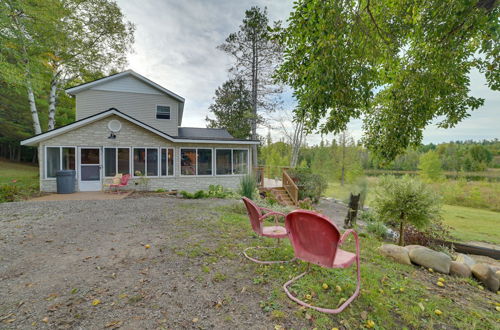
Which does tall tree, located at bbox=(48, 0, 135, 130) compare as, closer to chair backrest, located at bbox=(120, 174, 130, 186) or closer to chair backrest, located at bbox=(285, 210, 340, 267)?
chair backrest, located at bbox=(120, 174, 130, 186)

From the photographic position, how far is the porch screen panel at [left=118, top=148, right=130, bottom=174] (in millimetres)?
10672

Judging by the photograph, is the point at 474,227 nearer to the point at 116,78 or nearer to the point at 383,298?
the point at 383,298

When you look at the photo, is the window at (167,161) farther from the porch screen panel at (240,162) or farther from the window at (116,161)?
the porch screen panel at (240,162)

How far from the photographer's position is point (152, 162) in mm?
11305

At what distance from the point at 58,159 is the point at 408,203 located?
1357 centimetres

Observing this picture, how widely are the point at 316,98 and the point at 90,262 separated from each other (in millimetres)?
4273

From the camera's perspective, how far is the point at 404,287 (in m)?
2.74

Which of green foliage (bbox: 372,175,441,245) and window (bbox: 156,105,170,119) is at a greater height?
window (bbox: 156,105,170,119)

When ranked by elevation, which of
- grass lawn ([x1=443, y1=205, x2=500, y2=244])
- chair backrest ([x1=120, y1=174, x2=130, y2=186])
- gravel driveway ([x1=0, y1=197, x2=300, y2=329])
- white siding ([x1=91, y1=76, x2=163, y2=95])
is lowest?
grass lawn ([x1=443, y1=205, x2=500, y2=244])

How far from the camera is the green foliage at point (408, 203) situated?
15.9 ft

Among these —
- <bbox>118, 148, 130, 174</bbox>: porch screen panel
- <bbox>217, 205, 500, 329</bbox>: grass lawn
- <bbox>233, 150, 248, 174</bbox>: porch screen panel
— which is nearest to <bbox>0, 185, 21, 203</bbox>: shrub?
<bbox>118, 148, 130, 174</bbox>: porch screen panel

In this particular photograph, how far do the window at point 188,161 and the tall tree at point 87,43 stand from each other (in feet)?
32.0

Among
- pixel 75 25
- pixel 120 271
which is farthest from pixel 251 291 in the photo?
pixel 75 25

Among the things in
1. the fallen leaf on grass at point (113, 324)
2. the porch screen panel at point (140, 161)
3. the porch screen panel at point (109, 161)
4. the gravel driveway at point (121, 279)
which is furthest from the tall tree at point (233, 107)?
the fallen leaf on grass at point (113, 324)
